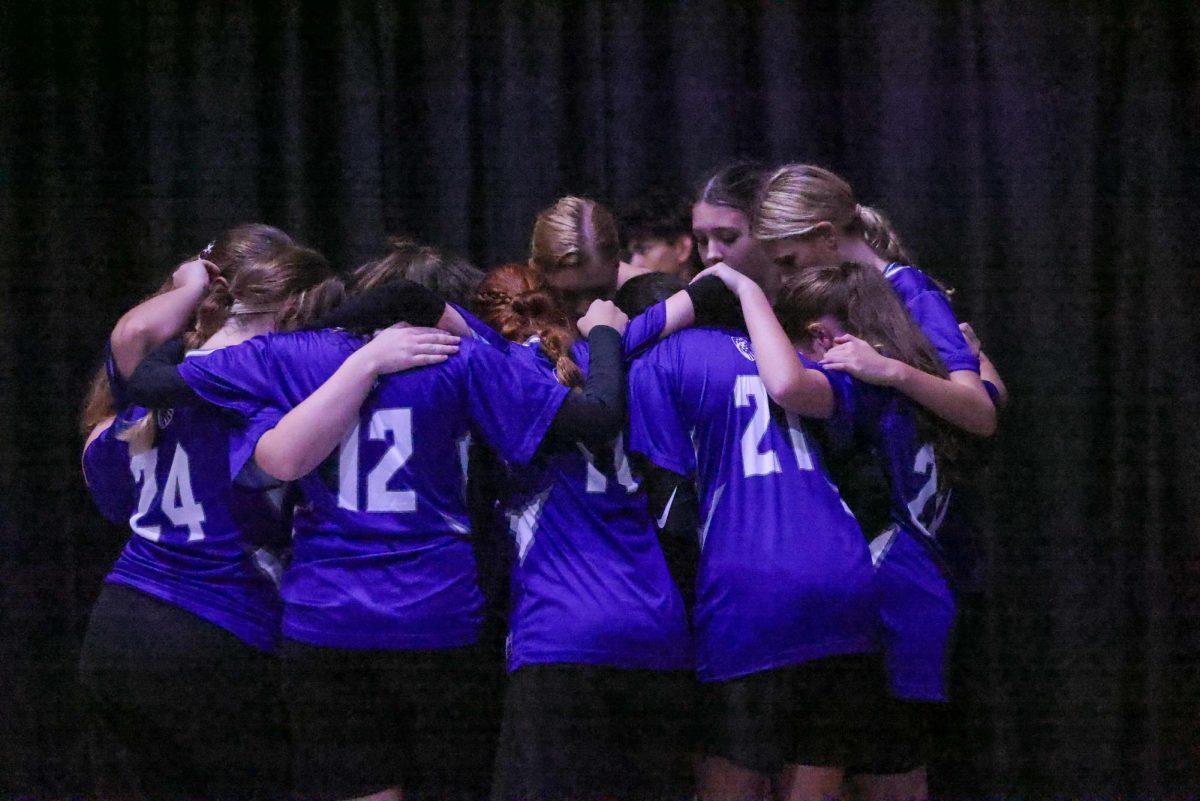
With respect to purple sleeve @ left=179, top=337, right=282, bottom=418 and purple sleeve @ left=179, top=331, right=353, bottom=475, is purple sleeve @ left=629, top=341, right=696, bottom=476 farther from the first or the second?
purple sleeve @ left=179, top=337, right=282, bottom=418

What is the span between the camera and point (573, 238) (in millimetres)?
2197

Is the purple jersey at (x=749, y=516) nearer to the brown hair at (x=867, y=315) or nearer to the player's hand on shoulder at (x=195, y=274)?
the brown hair at (x=867, y=315)

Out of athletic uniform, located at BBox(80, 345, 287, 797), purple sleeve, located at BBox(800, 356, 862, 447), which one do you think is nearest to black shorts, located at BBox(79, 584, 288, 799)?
athletic uniform, located at BBox(80, 345, 287, 797)

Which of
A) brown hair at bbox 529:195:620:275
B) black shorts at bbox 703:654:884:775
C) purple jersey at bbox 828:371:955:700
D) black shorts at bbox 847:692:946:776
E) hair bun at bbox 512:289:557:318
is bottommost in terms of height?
black shorts at bbox 847:692:946:776

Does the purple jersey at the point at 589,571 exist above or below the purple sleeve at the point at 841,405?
below

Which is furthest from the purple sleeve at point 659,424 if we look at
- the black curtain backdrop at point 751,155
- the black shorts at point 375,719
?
the black curtain backdrop at point 751,155

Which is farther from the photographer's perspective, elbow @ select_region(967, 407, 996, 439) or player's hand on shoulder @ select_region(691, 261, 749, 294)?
elbow @ select_region(967, 407, 996, 439)

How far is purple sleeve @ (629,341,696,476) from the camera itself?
1980 mm

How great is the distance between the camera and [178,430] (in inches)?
84.0

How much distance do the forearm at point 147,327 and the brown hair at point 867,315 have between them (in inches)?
44.5

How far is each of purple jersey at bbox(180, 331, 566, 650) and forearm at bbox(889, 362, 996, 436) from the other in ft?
2.04

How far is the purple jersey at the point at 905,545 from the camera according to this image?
205 cm

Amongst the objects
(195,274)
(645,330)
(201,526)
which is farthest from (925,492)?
(195,274)

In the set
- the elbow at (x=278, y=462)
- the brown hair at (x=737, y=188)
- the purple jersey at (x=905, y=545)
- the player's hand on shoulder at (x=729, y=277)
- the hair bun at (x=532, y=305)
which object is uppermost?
the brown hair at (x=737, y=188)
